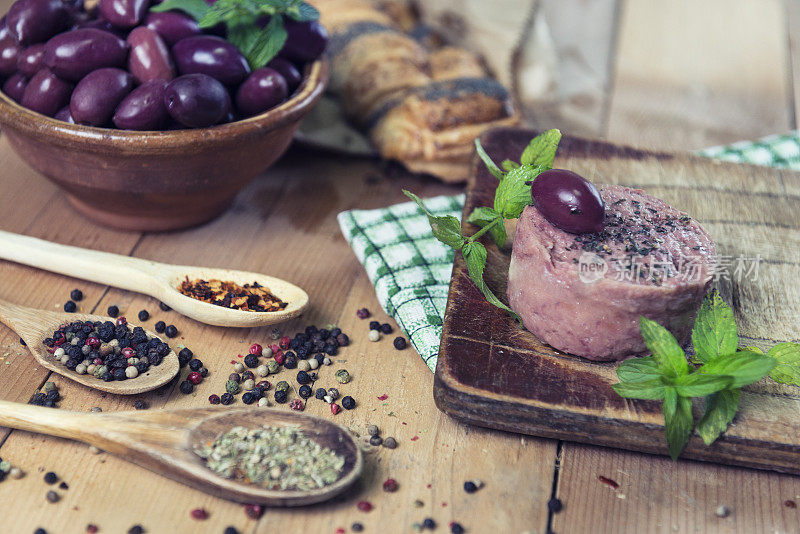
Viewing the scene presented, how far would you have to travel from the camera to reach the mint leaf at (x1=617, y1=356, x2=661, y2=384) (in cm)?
169

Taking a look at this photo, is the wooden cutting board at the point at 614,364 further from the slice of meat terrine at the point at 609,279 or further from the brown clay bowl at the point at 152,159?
the brown clay bowl at the point at 152,159

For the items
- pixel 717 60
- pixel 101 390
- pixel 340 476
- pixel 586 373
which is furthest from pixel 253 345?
pixel 717 60

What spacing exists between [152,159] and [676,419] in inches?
56.4

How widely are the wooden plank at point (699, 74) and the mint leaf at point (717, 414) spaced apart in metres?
1.57

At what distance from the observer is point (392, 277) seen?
2191 mm

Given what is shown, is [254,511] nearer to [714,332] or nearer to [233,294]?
[233,294]

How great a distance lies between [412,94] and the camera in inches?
111

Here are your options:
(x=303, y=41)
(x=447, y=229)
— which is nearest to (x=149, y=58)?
(x=303, y=41)

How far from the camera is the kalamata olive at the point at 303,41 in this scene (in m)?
2.39

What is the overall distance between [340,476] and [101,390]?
2.15 feet

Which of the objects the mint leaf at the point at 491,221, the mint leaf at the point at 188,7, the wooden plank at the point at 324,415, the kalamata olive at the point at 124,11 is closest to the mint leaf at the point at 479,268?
the mint leaf at the point at 491,221

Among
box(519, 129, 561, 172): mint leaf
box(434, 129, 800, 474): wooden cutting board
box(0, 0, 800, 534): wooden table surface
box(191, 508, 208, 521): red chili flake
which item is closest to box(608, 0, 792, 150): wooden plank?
box(0, 0, 800, 534): wooden table surface

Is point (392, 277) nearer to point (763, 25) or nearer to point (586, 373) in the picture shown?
point (586, 373)

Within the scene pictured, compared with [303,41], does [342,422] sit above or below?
below
